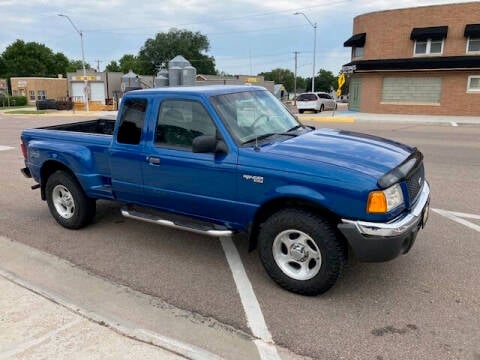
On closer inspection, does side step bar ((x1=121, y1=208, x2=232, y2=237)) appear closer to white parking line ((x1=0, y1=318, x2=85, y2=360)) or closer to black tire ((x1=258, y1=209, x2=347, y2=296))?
black tire ((x1=258, y1=209, x2=347, y2=296))

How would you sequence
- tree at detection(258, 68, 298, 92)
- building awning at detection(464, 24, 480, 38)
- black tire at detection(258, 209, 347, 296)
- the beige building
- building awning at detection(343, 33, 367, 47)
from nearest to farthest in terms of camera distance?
black tire at detection(258, 209, 347, 296)
building awning at detection(464, 24, 480, 38)
building awning at detection(343, 33, 367, 47)
the beige building
tree at detection(258, 68, 298, 92)

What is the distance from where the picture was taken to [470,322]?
333 centimetres

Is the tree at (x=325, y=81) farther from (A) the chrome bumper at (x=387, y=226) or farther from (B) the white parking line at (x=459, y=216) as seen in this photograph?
(A) the chrome bumper at (x=387, y=226)

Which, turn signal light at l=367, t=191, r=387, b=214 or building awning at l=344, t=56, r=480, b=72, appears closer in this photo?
turn signal light at l=367, t=191, r=387, b=214

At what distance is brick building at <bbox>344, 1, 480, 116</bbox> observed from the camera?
26.3 m

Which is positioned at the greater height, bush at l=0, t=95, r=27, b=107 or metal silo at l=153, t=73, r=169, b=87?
metal silo at l=153, t=73, r=169, b=87

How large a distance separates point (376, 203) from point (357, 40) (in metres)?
29.4

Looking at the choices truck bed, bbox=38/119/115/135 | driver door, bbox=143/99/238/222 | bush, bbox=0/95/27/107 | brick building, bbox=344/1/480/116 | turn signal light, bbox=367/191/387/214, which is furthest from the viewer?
bush, bbox=0/95/27/107

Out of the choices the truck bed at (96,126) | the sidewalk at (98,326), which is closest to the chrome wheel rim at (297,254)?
the sidewalk at (98,326)

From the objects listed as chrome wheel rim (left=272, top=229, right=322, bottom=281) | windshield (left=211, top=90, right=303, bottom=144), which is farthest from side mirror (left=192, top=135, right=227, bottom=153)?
chrome wheel rim (left=272, top=229, right=322, bottom=281)

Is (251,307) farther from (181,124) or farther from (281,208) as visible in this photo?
(181,124)

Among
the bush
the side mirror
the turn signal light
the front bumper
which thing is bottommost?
the bush

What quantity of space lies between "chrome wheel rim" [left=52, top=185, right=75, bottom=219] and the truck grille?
4.06 m

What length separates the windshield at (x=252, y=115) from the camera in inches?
164
